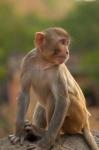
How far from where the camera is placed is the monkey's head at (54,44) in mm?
7350

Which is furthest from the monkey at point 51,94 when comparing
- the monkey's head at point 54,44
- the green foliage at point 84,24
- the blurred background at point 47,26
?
the green foliage at point 84,24

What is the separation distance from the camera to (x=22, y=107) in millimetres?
7684

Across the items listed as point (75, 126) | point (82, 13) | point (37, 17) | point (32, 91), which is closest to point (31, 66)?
point (32, 91)

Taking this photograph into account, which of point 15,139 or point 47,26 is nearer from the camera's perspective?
point 15,139

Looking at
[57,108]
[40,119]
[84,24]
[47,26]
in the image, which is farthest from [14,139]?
[84,24]

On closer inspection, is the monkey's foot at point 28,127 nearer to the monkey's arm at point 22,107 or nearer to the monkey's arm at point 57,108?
the monkey's arm at point 22,107

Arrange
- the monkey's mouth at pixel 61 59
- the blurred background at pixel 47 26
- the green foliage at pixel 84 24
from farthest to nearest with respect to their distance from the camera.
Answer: the green foliage at pixel 84 24 → the blurred background at pixel 47 26 → the monkey's mouth at pixel 61 59

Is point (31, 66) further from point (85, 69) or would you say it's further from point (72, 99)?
point (85, 69)

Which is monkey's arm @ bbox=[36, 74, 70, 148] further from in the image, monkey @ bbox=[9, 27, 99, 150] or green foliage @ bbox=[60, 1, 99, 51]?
green foliage @ bbox=[60, 1, 99, 51]

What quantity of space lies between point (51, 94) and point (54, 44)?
0.52 metres

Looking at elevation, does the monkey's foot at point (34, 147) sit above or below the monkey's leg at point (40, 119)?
Answer: below

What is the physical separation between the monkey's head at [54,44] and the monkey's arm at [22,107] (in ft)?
1.01

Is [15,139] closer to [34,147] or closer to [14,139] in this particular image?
[14,139]

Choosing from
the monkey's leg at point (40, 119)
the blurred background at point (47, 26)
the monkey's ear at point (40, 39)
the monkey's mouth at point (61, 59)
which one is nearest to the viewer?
the monkey's mouth at point (61, 59)
